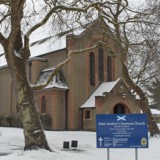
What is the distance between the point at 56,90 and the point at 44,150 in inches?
989

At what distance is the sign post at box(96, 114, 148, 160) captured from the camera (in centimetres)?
1313

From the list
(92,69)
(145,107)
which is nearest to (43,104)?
(92,69)

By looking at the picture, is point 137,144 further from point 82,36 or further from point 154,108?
point 154,108

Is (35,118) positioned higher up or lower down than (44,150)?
higher up

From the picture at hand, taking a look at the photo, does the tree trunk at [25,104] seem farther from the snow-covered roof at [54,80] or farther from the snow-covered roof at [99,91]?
the snow-covered roof at [99,91]

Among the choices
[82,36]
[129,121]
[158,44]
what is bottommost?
[129,121]

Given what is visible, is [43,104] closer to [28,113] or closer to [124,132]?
[28,113]

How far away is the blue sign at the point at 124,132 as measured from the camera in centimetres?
1313

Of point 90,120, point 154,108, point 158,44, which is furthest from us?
point 154,108

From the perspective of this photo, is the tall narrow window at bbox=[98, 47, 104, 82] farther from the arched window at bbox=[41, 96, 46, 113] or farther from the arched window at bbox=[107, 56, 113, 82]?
the arched window at bbox=[41, 96, 46, 113]

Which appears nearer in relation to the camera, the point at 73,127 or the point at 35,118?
the point at 35,118

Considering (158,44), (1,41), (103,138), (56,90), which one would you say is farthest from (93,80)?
(103,138)

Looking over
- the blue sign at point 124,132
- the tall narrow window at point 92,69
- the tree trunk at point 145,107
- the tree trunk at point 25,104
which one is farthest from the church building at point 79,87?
the blue sign at point 124,132

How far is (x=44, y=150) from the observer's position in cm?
1777
